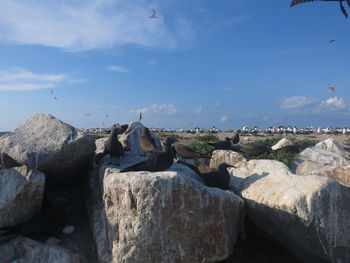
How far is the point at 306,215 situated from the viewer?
813cm

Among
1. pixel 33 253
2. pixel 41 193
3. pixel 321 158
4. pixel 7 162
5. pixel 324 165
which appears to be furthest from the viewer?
pixel 321 158

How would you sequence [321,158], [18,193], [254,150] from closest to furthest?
1. [18,193]
2. [321,158]
3. [254,150]

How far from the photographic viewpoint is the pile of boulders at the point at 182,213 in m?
7.93

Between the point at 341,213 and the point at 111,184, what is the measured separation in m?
4.98

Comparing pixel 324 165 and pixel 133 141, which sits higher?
pixel 133 141

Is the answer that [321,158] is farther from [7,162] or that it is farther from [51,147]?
[7,162]

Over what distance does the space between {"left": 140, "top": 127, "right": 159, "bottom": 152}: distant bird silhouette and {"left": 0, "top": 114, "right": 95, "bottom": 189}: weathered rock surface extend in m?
1.88

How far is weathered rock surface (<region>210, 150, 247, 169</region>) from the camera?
1247cm

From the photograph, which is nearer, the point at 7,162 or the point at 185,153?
the point at 7,162

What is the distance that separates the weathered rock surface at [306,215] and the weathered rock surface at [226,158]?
2929 mm

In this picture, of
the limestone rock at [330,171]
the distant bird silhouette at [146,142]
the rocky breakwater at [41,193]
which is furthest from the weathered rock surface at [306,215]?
the rocky breakwater at [41,193]

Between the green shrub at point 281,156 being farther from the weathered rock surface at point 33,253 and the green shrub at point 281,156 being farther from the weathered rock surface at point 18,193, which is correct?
the weathered rock surface at point 18,193

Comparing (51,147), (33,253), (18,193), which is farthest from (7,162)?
(33,253)

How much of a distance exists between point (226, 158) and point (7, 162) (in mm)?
6603
